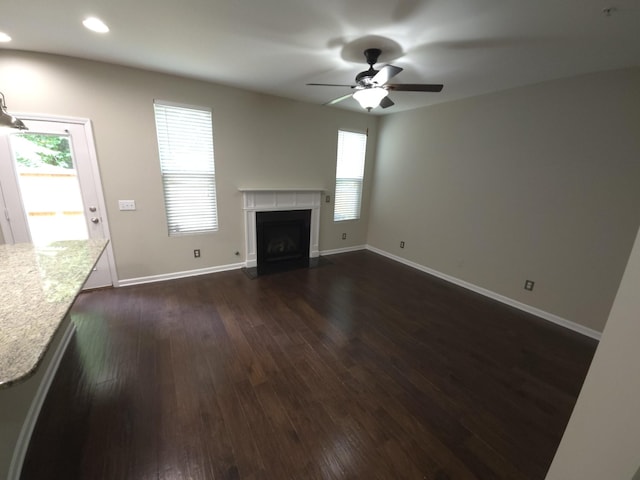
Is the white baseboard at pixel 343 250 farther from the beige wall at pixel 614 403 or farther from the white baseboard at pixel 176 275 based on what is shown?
the beige wall at pixel 614 403

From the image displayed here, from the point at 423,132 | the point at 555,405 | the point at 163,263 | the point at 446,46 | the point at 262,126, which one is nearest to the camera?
the point at 555,405

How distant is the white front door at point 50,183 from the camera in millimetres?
2639

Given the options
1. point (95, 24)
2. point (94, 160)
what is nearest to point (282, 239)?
point (94, 160)

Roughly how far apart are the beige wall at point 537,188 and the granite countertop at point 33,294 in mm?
4221

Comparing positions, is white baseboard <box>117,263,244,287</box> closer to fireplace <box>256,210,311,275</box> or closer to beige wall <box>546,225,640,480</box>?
fireplace <box>256,210,311,275</box>

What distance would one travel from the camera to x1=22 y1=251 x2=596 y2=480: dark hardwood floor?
1.41 meters

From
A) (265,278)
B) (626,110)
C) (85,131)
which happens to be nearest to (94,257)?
(85,131)

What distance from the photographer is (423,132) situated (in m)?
4.11

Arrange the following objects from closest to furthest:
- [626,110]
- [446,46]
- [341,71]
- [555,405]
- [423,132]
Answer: [555,405] → [446,46] → [626,110] → [341,71] → [423,132]

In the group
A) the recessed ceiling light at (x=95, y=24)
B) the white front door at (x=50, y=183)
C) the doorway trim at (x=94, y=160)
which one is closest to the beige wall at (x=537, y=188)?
the recessed ceiling light at (x=95, y=24)

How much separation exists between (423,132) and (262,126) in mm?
2616

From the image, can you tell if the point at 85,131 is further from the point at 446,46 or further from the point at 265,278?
the point at 446,46

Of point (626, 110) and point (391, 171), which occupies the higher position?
point (626, 110)

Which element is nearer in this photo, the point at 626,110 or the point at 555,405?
the point at 555,405
